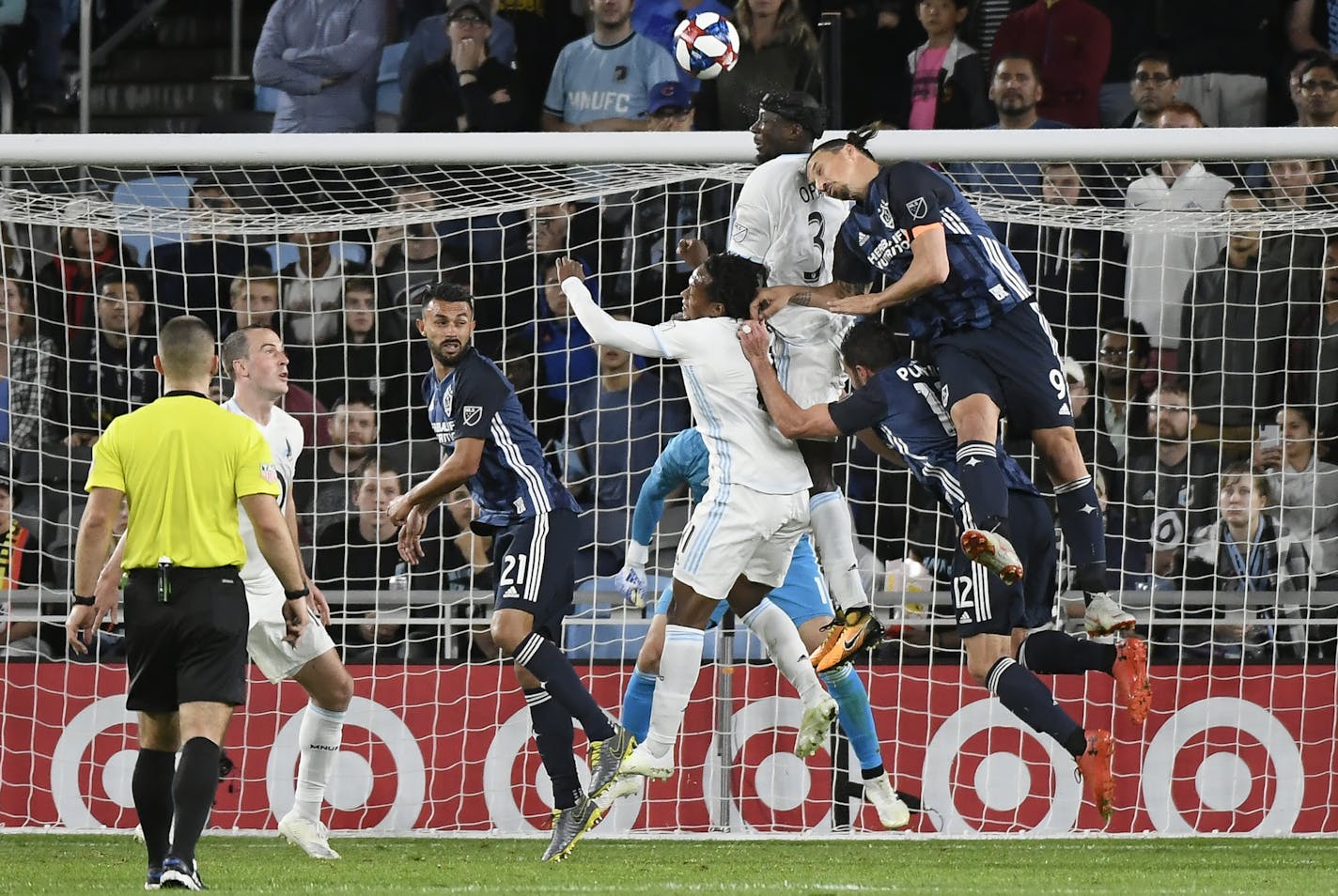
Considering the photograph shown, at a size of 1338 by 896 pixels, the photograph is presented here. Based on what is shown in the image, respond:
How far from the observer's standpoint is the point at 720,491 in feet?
25.1

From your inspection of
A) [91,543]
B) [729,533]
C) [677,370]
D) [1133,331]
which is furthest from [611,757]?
[1133,331]

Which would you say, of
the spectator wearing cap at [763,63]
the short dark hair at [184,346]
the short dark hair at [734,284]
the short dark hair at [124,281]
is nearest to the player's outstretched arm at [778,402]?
the short dark hair at [734,284]

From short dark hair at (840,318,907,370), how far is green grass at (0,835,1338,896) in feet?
6.83

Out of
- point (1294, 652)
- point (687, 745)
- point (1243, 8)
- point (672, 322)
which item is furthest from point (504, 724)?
point (1243, 8)

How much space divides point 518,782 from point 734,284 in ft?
9.95

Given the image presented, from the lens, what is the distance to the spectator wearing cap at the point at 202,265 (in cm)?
1004

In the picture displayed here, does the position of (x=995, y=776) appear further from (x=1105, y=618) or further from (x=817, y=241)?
(x=817, y=241)

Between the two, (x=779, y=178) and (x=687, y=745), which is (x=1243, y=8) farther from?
(x=687, y=745)

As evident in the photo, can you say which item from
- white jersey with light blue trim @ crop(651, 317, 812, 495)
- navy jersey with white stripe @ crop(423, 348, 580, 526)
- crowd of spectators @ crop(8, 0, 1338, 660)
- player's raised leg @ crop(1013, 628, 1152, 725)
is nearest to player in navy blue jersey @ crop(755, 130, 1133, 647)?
player's raised leg @ crop(1013, 628, 1152, 725)

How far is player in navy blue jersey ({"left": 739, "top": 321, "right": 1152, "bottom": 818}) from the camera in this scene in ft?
24.2

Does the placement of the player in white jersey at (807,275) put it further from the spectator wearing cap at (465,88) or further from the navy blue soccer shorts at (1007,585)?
the spectator wearing cap at (465,88)

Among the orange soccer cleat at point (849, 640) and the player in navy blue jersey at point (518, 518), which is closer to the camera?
the orange soccer cleat at point (849, 640)

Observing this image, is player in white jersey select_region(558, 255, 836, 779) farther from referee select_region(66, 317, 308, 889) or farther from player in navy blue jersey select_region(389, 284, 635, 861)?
referee select_region(66, 317, 308, 889)

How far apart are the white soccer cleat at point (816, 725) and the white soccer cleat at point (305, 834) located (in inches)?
82.3
